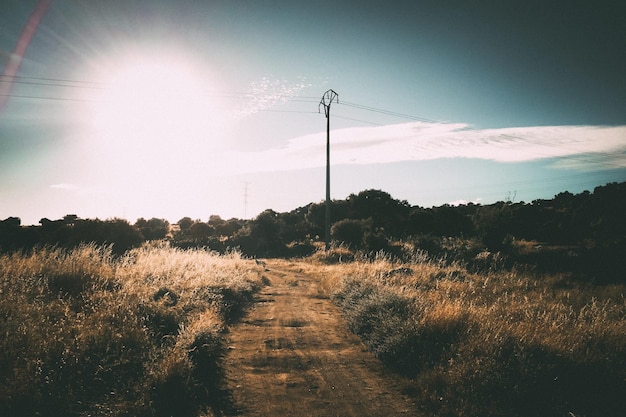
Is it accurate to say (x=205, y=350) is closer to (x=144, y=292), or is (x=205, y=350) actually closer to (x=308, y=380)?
(x=308, y=380)

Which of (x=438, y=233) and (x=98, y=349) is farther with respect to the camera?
(x=438, y=233)

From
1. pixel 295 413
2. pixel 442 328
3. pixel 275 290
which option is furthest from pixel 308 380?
pixel 275 290

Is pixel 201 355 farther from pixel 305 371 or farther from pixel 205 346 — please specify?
pixel 305 371

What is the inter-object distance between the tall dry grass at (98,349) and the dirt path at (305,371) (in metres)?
0.54

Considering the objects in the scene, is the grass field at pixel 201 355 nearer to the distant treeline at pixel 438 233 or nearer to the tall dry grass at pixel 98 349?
the tall dry grass at pixel 98 349

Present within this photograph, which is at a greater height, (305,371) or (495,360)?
(495,360)

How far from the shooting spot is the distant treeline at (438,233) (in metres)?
22.0

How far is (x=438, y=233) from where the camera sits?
154 ft

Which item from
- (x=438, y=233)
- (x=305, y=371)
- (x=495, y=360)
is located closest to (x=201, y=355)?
(x=305, y=371)

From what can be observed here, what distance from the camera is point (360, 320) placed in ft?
27.4

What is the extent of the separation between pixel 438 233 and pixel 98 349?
47.2m

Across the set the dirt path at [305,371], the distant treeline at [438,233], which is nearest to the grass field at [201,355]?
the dirt path at [305,371]

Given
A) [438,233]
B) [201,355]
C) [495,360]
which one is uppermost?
[438,233]

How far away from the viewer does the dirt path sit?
4766 millimetres
